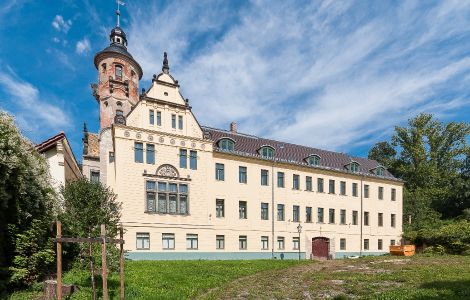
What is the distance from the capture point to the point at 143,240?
26078 millimetres

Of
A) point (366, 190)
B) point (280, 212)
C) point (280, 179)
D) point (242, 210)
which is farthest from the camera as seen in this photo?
point (366, 190)

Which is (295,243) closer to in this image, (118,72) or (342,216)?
(342,216)

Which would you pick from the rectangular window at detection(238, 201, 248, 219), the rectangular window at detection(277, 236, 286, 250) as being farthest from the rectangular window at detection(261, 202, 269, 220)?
the rectangular window at detection(277, 236, 286, 250)

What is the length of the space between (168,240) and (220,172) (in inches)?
319

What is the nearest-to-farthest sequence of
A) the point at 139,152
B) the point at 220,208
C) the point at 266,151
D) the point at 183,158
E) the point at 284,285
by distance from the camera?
1. the point at 284,285
2. the point at 139,152
3. the point at 183,158
4. the point at 220,208
5. the point at 266,151

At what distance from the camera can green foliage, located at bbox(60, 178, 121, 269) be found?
15.2 meters

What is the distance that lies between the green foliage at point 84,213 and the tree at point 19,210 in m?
2.74

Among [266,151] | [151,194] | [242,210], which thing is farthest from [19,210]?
[266,151]

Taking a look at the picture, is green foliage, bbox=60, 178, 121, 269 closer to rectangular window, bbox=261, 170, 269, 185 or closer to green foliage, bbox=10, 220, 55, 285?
green foliage, bbox=10, 220, 55, 285

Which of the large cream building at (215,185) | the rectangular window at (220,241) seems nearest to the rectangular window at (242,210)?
the large cream building at (215,185)

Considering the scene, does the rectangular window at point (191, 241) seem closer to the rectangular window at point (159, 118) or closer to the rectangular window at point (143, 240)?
the rectangular window at point (143, 240)

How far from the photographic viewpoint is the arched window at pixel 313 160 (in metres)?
36.1

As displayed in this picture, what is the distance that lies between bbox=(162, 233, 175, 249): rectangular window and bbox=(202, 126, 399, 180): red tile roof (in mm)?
9238

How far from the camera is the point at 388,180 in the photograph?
41.0 m
